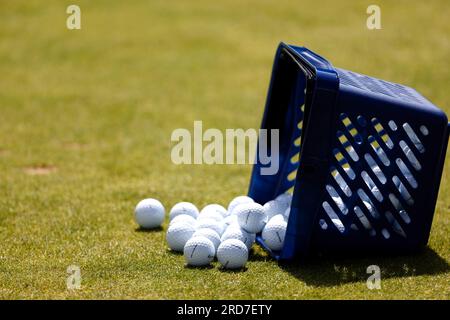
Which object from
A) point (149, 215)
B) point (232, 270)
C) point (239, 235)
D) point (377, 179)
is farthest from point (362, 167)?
point (149, 215)

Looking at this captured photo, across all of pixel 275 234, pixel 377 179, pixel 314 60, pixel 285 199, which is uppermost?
pixel 314 60

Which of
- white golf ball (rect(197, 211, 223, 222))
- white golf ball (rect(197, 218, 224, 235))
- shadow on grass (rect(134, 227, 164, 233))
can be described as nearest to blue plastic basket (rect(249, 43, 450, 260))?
white golf ball (rect(197, 218, 224, 235))

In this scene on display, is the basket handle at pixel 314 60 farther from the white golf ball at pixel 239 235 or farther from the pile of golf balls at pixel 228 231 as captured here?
the white golf ball at pixel 239 235

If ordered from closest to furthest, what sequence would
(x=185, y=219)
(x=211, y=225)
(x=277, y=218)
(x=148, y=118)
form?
(x=277, y=218) → (x=211, y=225) → (x=185, y=219) → (x=148, y=118)

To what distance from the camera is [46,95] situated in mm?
15664

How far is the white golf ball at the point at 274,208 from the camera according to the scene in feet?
23.2

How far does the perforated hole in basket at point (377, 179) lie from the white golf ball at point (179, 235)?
1370mm

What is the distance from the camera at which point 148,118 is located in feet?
46.2

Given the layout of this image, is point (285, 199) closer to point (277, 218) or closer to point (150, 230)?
point (277, 218)

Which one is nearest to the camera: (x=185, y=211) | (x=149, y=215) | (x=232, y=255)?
(x=232, y=255)

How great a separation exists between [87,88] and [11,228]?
8.85 m

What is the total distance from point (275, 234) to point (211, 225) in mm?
712

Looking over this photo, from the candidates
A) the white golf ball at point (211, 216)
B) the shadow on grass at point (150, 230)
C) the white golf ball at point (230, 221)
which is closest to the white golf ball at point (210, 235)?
the white golf ball at point (230, 221)
